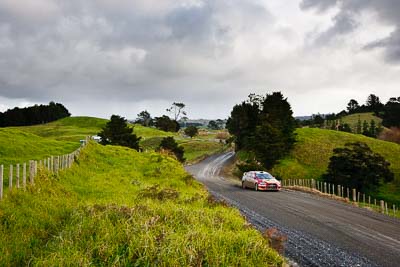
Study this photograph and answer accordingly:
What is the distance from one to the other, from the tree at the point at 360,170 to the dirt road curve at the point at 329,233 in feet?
95.4

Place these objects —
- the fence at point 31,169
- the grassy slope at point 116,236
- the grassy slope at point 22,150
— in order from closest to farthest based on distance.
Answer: the grassy slope at point 116,236
the fence at point 31,169
the grassy slope at point 22,150

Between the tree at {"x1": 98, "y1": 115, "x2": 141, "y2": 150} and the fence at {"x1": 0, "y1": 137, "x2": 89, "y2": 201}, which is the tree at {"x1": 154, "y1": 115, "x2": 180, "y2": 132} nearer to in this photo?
the tree at {"x1": 98, "y1": 115, "x2": 141, "y2": 150}

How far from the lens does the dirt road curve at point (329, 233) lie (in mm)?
9953

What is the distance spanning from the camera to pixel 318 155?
211 ft

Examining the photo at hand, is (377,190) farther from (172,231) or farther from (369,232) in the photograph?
(172,231)

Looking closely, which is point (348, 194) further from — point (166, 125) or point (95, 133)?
point (166, 125)

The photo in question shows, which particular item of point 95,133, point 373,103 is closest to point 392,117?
point 373,103

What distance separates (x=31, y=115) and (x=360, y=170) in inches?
5149

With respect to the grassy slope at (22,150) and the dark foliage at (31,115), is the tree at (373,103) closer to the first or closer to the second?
the dark foliage at (31,115)

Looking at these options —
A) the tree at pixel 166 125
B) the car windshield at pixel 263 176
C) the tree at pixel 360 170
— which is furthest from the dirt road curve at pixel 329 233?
the tree at pixel 166 125

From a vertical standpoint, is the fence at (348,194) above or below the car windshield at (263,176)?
below

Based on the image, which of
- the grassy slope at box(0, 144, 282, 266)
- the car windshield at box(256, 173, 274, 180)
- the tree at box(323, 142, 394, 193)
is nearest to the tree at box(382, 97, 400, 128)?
the tree at box(323, 142, 394, 193)

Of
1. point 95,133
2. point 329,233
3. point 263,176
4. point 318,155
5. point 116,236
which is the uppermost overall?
point 95,133

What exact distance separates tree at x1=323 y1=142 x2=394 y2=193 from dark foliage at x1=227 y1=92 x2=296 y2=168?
1119 cm
